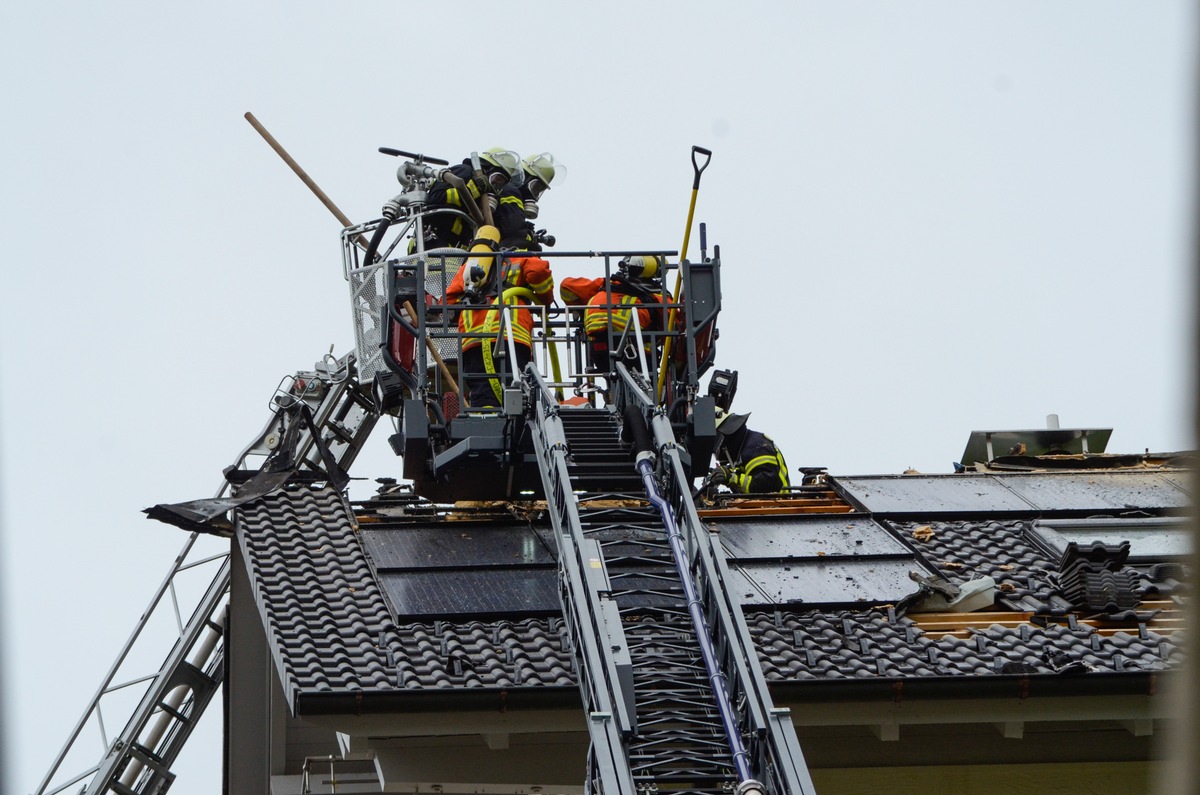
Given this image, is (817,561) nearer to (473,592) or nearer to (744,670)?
(473,592)

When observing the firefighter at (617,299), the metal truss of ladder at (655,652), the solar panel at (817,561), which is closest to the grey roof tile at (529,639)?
the solar panel at (817,561)

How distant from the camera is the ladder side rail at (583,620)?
8.88 metres

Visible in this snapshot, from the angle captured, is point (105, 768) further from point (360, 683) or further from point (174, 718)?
point (360, 683)

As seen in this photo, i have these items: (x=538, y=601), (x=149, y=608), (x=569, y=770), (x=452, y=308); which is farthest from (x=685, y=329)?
(x=149, y=608)

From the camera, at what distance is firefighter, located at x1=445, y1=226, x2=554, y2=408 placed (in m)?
13.6

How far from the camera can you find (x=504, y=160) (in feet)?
59.1

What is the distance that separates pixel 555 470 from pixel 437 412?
2900mm

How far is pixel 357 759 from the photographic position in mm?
12414

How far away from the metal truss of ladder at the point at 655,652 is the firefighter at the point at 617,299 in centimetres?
247

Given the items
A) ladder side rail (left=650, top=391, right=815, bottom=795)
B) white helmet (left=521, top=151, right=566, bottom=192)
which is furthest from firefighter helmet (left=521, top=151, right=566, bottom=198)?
ladder side rail (left=650, top=391, right=815, bottom=795)

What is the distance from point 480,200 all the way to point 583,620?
8977mm

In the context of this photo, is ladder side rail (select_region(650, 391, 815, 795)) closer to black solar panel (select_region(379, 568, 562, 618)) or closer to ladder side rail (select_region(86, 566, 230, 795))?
black solar panel (select_region(379, 568, 562, 618))

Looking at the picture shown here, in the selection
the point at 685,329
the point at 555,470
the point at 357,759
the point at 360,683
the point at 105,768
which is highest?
the point at 685,329

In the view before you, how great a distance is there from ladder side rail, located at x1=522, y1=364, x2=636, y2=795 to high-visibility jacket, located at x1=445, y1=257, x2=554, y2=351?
1.96m
